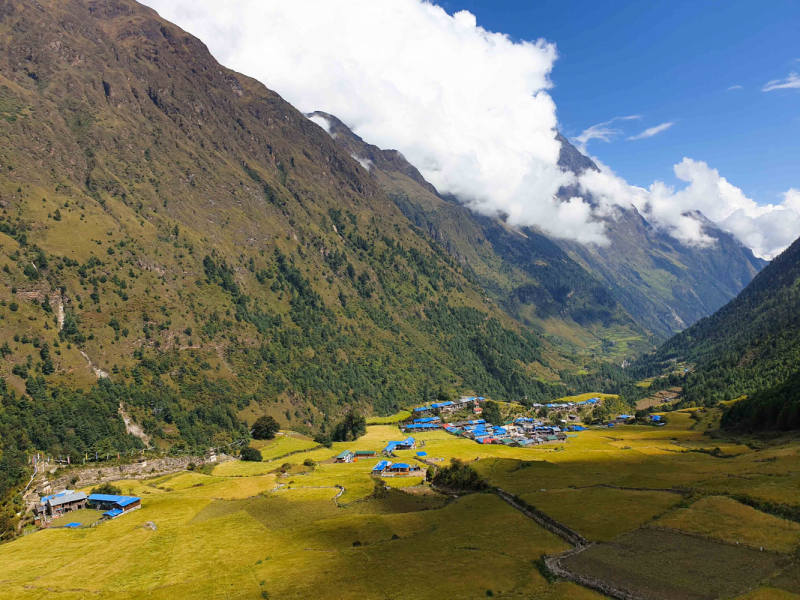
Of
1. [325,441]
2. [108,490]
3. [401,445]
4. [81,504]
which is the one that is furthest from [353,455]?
[81,504]

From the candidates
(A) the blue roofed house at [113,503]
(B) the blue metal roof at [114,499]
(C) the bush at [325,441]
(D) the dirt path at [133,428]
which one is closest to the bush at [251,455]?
(C) the bush at [325,441]

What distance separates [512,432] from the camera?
17712cm

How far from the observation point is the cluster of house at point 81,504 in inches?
3413

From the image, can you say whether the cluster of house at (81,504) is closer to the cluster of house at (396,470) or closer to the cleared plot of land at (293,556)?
the cleared plot of land at (293,556)

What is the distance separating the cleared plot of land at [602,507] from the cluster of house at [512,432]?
71362mm

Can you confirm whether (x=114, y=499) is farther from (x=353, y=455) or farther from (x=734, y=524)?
(x=734, y=524)

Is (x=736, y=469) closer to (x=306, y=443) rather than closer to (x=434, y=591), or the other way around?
(x=434, y=591)

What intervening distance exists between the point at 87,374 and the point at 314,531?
14244cm

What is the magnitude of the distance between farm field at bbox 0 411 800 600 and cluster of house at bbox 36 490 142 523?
3395mm

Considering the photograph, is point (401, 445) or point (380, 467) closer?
point (380, 467)

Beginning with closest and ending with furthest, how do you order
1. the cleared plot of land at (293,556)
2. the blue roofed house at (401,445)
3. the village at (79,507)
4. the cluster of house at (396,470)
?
the cleared plot of land at (293,556)
the village at (79,507)
the cluster of house at (396,470)
the blue roofed house at (401,445)

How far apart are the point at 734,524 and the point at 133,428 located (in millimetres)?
179369

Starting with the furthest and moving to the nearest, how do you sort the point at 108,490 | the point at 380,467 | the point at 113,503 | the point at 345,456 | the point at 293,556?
1. the point at 345,456
2. the point at 380,467
3. the point at 108,490
4. the point at 113,503
5. the point at 293,556

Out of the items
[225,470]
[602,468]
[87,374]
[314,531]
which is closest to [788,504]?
[602,468]
